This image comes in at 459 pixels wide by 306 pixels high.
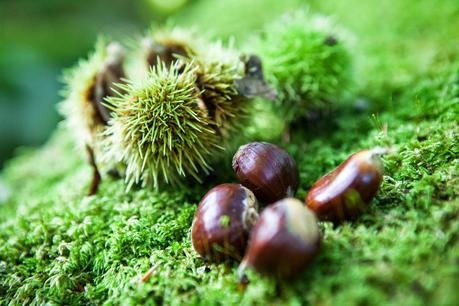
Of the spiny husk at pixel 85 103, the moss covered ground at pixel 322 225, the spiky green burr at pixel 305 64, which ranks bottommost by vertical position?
the moss covered ground at pixel 322 225

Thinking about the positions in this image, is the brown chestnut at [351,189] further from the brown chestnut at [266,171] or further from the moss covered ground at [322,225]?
the brown chestnut at [266,171]

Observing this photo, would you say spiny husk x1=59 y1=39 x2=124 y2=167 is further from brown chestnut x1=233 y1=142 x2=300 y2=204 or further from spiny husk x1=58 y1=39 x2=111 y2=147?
brown chestnut x1=233 y1=142 x2=300 y2=204

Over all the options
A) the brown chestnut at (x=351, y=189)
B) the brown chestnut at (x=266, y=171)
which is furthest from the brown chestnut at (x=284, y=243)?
the brown chestnut at (x=266, y=171)

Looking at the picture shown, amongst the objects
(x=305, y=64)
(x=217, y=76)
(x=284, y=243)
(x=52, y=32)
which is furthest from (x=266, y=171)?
(x=52, y=32)

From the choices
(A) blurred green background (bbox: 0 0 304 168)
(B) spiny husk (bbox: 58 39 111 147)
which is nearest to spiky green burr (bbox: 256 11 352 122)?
(B) spiny husk (bbox: 58 39 111 147)

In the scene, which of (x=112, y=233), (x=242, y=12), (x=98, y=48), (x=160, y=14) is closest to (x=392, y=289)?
(x=112, y=233)

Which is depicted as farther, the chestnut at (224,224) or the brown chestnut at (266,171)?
the brown chestnut at (266,171)
